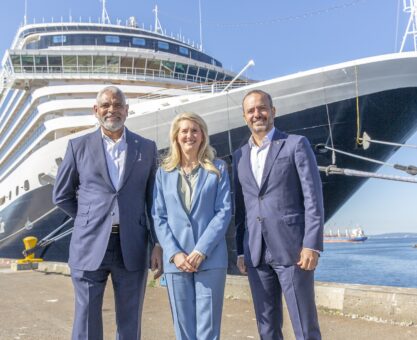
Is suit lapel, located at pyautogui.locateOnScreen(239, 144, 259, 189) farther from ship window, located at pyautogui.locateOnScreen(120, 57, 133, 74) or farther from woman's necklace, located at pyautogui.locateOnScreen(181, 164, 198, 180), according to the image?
ship window, located at pyautogui.locateOnScreen(120, 57, 133, 74)

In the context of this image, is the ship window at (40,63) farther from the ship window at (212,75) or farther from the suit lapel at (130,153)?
the suit lapel at (130,153)

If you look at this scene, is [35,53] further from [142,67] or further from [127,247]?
[127,247]

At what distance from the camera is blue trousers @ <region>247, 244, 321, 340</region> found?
103 inches

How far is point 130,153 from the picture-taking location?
2889mm

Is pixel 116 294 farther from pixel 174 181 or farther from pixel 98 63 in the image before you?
pixel 98 63

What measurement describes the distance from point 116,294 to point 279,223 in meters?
1.09

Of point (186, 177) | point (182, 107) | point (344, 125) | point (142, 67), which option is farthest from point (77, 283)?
point (142, 67)

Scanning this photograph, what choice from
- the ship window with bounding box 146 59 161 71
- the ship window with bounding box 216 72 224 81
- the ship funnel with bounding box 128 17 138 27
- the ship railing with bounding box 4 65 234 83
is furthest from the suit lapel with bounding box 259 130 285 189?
the ship funnel with bounding box 128 17 138 27

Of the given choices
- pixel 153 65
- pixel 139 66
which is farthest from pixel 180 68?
pixel 139 66

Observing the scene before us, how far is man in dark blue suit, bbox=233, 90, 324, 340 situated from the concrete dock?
122cm

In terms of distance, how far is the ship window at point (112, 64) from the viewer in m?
16.3

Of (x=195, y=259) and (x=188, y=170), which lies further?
(x=188, y=170)

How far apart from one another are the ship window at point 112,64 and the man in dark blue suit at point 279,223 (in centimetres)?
1421

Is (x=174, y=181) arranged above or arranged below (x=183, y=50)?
below
